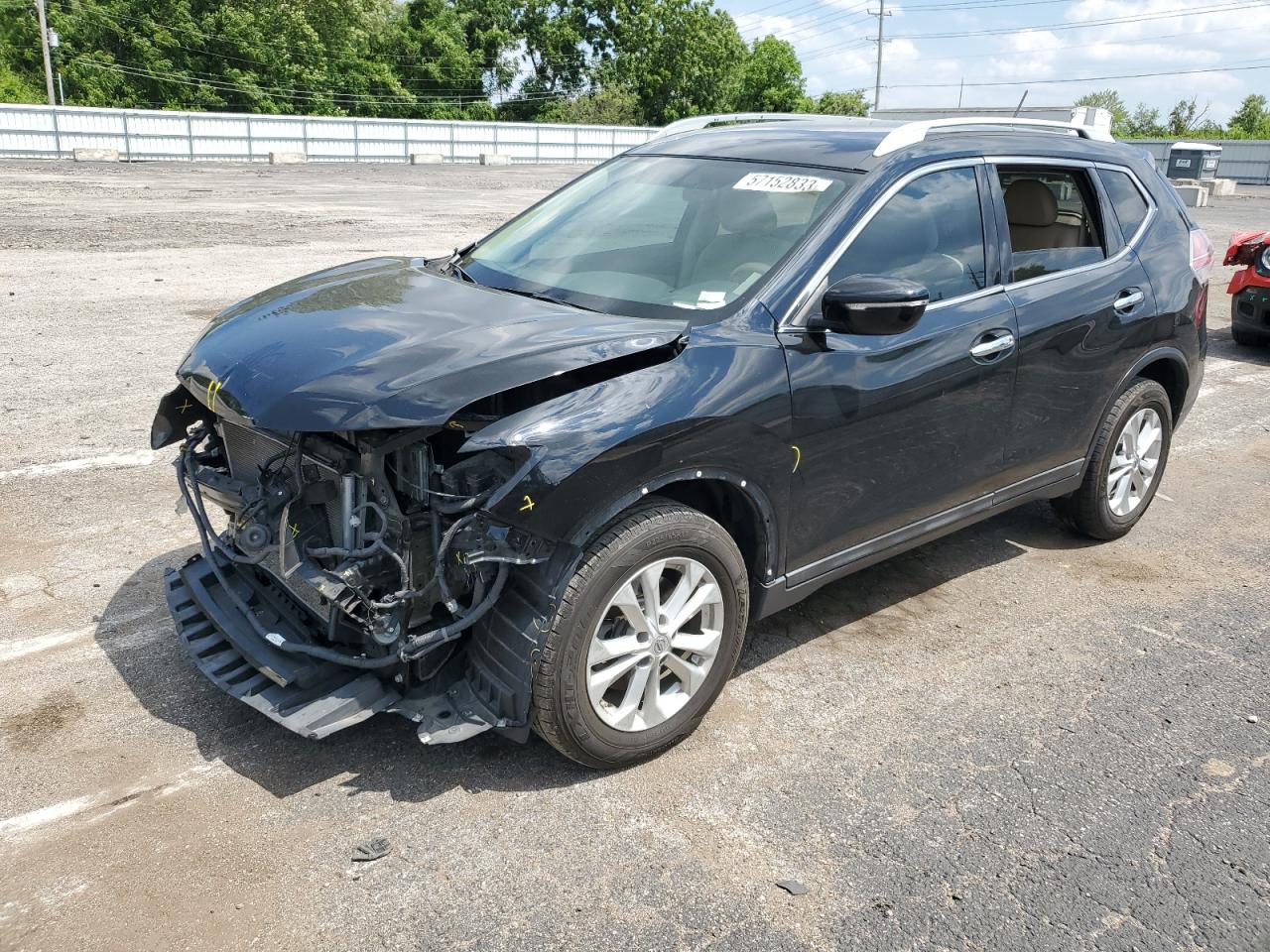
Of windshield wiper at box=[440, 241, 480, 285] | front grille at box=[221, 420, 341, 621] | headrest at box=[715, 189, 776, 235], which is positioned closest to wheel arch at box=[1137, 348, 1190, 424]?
headrest at box=[715, 189, 776, 235]

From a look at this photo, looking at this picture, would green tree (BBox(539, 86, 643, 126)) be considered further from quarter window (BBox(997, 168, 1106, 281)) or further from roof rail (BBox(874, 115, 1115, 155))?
quarter window (BBox(997, 168, 1106, 281))

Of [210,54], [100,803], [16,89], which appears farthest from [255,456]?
[210,54]

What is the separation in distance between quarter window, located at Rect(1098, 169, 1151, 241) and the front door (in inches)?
42.5

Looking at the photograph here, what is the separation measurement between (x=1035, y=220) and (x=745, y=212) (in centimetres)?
147

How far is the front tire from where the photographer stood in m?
3.11

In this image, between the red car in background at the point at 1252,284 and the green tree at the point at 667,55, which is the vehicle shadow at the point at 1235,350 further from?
the green tree at the point at 667,55

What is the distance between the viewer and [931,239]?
13.5 feet

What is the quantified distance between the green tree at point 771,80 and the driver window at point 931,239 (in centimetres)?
8528

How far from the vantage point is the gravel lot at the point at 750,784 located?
2.81 meters

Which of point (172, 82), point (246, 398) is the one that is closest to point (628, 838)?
point (246, 398)

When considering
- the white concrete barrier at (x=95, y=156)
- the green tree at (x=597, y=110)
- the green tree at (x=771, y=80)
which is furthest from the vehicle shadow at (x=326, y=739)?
the green tree at (x=771, y=80)

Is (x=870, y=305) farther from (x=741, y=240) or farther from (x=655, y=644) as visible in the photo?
(x=655, y=644)

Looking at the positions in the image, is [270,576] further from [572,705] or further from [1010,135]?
[1010,135]

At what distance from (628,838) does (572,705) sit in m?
0.42
